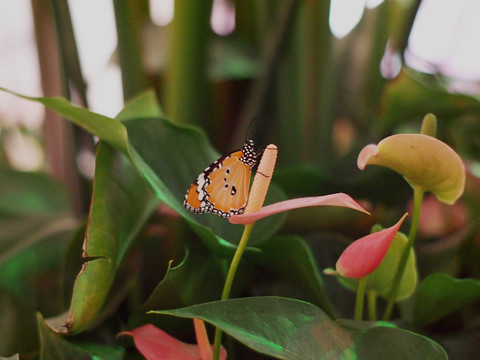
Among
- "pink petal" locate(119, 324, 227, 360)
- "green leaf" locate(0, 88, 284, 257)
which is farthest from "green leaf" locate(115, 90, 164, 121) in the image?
"pink petal" locate(119, 324, 227, 360)

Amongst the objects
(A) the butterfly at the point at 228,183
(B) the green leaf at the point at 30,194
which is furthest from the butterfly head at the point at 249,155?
(B) the green leaf at the point at 30,194

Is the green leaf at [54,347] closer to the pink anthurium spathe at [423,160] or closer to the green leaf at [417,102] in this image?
the pink anthurium spathe at [423,160]

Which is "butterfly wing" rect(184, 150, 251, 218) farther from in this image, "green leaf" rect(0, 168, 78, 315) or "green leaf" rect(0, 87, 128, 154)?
"green leaf" rect(0, 168, 78, 315)

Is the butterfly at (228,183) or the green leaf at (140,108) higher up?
the green leaf at (140,108)

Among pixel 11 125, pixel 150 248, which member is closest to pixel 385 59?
pixel 150 248

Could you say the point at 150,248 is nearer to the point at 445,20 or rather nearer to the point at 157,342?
the point at 157,342

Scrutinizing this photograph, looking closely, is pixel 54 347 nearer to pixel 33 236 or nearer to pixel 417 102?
pixel 33 236

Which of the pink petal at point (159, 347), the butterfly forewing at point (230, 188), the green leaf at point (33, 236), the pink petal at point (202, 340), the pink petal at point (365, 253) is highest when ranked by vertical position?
the butterfly forewing at point (230, 188)
